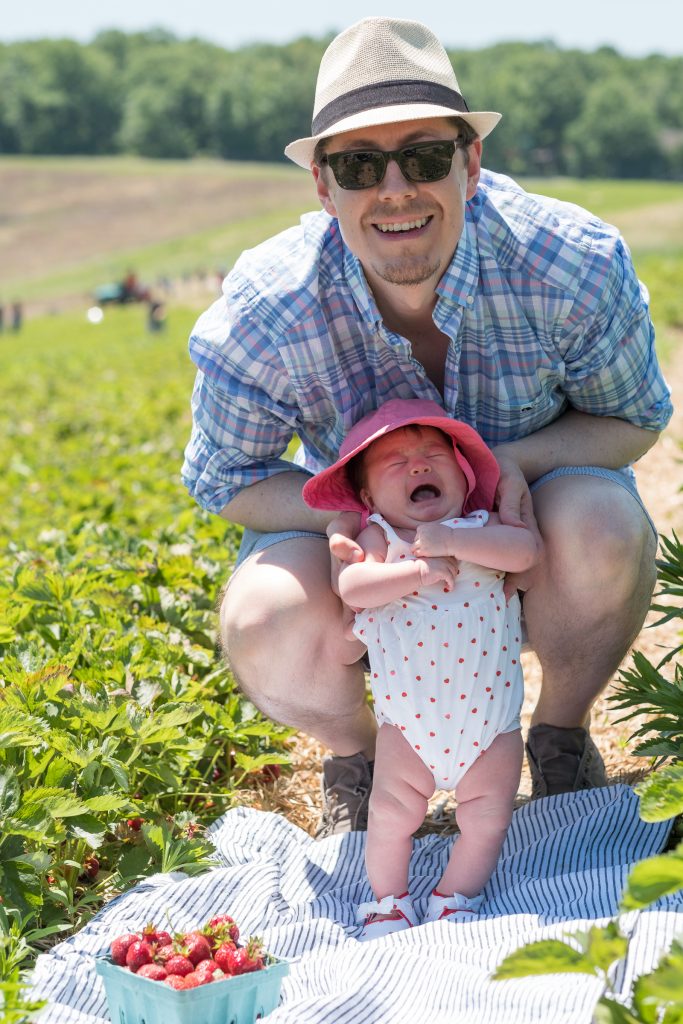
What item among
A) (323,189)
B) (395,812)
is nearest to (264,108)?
(323,189)

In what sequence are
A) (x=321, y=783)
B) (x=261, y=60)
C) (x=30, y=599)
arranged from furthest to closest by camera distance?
1. (x=261, y=60)
2. (x=30, y=599)
3. (x=321, y=783)

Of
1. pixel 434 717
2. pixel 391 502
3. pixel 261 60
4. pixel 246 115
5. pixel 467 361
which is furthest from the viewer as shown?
pixel 261 60

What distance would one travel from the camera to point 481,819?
2.64 meters

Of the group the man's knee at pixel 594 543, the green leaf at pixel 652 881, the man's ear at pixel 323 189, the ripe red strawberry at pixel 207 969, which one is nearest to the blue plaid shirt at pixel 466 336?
the man's ear at pixel 323 189

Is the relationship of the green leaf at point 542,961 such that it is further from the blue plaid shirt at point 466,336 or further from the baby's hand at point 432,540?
the blue plaid shirt at point 466,336

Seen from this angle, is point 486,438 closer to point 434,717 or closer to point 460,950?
point 434,717

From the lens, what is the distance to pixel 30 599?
12.3 feet

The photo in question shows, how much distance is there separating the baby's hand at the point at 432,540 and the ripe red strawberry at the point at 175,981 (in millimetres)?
1027

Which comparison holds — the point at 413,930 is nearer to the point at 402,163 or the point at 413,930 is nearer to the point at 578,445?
the point at 578,445

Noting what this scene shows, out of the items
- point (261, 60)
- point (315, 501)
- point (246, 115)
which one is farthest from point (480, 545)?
point (261, 60)

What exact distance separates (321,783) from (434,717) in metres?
0.90

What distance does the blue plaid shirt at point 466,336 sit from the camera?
3.05 meters

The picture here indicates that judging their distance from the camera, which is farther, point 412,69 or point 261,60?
point 261,60

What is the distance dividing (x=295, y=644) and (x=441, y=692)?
0.47m
